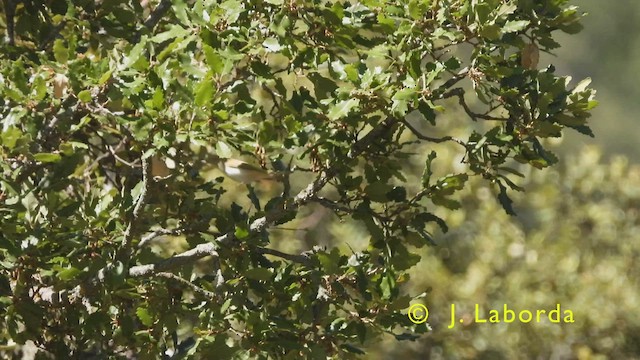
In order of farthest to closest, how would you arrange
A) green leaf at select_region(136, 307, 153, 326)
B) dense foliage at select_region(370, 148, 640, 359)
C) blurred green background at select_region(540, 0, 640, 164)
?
blurred green background at select_region(540, 0, 640, 164) → dense foliage at select_region(370, 148, 640, 359) → green leaf at select_region(136, 307, 153, 326)

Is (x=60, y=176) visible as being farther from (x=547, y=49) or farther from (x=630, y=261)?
(x=630, y=261)

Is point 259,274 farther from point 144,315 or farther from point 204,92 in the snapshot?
point 204,92

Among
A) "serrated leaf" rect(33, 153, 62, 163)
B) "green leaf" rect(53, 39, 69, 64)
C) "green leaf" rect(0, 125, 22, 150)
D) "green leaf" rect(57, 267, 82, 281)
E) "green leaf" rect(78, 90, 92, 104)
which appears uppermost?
"green leaf" rect(53, 39, 69, 64)

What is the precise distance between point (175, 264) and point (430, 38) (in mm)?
1077

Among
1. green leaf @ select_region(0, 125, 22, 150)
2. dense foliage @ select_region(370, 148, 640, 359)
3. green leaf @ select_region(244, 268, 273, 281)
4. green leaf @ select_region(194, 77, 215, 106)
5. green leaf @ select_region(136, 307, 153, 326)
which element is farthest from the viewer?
dense foliage @ select_region(370, 148, 640, 359)

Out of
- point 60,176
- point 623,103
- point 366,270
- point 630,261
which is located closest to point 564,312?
point 630,261

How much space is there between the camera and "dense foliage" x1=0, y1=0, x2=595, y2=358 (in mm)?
2662

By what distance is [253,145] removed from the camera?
271 centimetres

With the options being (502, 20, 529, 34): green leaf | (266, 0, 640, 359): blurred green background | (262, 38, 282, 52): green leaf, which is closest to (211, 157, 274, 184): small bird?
(262, 38, 282, 52): green leaf

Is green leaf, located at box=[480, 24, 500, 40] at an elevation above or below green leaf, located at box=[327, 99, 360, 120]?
above

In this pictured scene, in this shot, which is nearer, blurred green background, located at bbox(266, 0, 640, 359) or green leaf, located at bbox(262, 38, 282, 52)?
green leaf, located at bbox(262, 38, 282, 52)

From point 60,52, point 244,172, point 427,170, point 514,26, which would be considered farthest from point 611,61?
point 60,52

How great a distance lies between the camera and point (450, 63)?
2656 mm

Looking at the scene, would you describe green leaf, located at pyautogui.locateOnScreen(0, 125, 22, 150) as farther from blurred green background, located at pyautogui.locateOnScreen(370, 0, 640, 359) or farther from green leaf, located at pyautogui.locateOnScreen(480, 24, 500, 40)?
blurred green background, located at pyautogui.locateOnScreen(370, 0, 640, 359)
